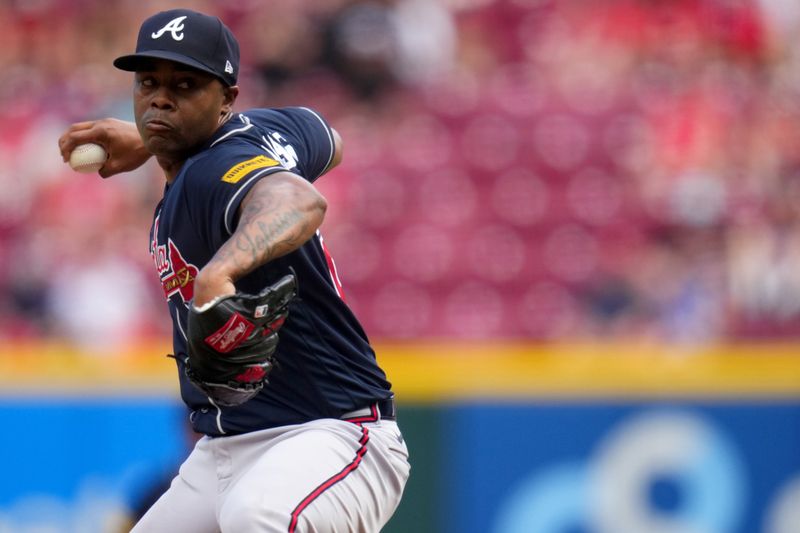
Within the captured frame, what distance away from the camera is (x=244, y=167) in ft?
10.8

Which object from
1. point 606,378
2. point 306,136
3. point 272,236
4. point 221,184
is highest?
point 306,136

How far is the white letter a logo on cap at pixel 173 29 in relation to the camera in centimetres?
339

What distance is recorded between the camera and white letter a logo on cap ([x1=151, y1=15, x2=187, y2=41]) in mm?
3389

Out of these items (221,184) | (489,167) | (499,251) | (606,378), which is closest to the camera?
(221,184)

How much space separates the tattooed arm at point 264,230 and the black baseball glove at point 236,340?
0.05 metres

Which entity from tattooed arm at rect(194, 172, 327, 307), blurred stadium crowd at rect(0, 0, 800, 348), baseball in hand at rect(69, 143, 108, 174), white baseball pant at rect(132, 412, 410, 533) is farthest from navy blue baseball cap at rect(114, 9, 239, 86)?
blurred stadium crowd at rect(0, 0, 800, 348)

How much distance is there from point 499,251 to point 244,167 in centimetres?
645

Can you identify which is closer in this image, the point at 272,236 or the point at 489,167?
the point at 272,236

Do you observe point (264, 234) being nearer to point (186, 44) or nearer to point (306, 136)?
point (186, 44)

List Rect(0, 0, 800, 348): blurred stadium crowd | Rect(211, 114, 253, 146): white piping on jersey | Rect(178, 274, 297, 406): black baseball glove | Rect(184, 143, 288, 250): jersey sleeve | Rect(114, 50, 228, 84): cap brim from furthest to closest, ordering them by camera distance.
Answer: Rect(0, 0, 800, 348): blurred stadium crowd < Rect(211, 114, 253, 146): white piping on jersey < Rect(114, 50, 228, 84): cap brim < Rect(184, 143, 288, 250): jersey sleeve < Rect(178, 274, 297, 406): black baseball glove

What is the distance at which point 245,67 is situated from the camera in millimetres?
11062

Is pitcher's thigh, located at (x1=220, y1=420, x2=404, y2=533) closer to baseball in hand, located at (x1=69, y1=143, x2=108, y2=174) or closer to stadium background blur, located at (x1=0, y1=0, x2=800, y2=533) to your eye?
baseball in hand, located at (x1=69, y1=143, x2=108, y2=174)

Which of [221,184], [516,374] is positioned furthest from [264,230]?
[516,374]

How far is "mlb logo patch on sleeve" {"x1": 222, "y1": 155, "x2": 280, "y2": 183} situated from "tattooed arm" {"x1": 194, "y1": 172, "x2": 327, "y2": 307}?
6 centimetres
